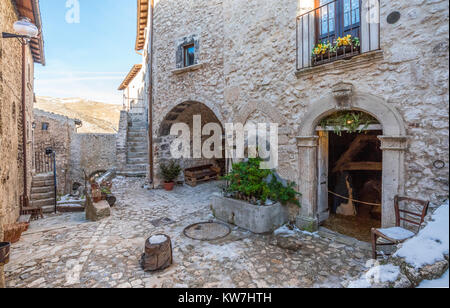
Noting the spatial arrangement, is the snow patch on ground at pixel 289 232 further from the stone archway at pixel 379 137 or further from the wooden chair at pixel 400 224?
the wooden chair at pixel 400 224

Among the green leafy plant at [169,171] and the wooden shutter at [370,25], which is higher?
the wooden shutter at [370,25]

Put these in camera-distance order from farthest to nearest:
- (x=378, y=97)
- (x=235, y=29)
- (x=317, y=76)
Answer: (x=235, y=29)
(x=317, y=76)
(x=378, y=97)

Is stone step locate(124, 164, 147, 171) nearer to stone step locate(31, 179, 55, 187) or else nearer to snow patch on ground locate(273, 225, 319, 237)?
stone step locate(31, 179, 55, 187)

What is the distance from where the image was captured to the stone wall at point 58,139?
42.9ft

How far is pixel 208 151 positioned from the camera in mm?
10523

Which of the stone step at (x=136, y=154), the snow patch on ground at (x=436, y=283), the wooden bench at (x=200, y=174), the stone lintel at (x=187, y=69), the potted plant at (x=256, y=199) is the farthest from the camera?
the stone step at (x=136, y=154)

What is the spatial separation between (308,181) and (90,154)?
50.0ft

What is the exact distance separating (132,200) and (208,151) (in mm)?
4253

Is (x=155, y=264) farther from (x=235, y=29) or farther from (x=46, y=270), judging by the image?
(x=235, y=29)

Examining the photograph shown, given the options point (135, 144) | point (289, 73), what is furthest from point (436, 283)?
point (135, 144)

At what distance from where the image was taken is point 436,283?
1.81 meters

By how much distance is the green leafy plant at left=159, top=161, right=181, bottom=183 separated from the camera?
872 cm

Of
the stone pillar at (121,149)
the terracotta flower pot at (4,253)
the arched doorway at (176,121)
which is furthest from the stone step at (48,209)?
the terracotta flower pot at (4,253)
